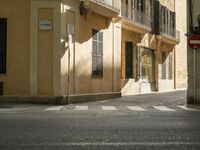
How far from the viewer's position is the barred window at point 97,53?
26.7 m

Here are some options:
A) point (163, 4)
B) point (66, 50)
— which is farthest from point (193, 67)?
point (163, 4)

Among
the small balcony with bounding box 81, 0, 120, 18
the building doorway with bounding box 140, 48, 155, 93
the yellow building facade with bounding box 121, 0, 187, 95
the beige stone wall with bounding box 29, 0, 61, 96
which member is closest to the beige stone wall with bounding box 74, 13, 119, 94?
the small balcony with bounding box 81, 0, 120, 18

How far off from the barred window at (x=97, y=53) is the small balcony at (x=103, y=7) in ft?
3.54

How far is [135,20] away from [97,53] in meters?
7.39

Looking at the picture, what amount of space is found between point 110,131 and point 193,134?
1.61m

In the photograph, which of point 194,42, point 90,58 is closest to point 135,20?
point 90,58

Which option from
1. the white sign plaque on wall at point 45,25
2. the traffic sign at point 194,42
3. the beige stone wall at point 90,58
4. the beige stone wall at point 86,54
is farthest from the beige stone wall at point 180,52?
the white sign plaque on wall at point 45,25

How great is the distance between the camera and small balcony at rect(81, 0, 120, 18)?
2506 cm

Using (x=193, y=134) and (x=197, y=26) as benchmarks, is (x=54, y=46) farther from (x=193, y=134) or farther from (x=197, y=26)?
(x=193, y=134)

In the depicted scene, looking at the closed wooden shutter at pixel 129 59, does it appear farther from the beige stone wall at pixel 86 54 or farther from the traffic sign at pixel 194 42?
the traffic sign at pixel 194 42

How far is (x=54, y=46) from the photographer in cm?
2283

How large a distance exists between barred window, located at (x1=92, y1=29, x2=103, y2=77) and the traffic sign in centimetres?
604

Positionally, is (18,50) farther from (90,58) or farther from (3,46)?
(90,58)

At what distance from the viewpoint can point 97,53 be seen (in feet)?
89.2
